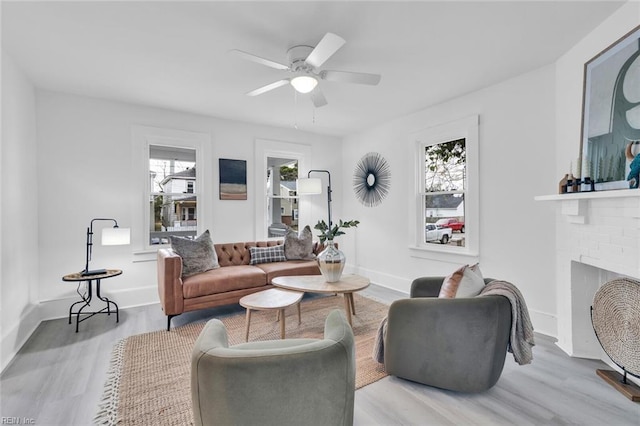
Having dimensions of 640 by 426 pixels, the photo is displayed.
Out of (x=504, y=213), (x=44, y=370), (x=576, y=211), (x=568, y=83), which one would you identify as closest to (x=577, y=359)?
(x=576, y=211)

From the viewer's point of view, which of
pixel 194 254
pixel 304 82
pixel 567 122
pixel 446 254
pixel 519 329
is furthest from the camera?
pixel 446 254

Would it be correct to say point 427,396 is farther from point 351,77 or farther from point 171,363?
point 351,77

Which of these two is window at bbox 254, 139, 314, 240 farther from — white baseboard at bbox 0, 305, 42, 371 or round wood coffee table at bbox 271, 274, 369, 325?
white baseboard at bbox 0, 305, 42, 371

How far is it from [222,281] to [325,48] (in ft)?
8.43

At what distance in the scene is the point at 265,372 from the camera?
107 centimetres

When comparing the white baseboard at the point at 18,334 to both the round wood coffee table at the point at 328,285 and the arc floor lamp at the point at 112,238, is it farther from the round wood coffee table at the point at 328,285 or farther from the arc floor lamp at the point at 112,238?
the round wood coffee table at the point at 328,285

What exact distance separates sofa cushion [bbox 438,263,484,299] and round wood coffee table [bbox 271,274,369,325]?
1.00 meters

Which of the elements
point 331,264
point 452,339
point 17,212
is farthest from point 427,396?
point 17,212

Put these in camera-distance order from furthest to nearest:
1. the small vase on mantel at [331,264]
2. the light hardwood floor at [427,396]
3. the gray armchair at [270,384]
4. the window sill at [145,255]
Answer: the window sill at [145,255] → the small vase on mantel at [331,264] → the light hardwood floor at [427,396] → the gray armchair at [270,384]

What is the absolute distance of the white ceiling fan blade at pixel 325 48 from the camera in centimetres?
196

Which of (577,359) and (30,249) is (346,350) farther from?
(30,249)

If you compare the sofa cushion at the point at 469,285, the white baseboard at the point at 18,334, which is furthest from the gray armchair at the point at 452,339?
the white baseboard at the point at 18,334

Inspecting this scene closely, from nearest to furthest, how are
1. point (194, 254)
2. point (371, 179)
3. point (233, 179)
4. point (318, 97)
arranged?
point (318, 97), point (194, 254), point (233, 179), point (371, 179)

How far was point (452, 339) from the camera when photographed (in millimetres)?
1942
